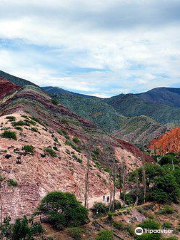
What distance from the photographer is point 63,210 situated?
21.0 metres

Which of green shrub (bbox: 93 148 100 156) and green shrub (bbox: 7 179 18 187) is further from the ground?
green shrub (bbox: 93 148 100 156)

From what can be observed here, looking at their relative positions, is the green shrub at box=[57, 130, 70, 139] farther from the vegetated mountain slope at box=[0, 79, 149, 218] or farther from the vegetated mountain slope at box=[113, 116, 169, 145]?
the vegetated mountain slope at box=[113, 116, 169, 145]

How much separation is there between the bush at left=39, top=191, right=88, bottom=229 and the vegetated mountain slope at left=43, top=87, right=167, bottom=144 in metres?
85.6

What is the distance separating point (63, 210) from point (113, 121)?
11587 centimetres

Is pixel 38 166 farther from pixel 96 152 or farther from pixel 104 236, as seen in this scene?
pixel 96 152

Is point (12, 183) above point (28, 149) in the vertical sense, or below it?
below

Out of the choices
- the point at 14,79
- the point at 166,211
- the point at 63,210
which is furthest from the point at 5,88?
the point at 63,210

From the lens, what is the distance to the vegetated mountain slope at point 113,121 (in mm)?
115238

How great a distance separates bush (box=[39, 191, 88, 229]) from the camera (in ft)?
66.6

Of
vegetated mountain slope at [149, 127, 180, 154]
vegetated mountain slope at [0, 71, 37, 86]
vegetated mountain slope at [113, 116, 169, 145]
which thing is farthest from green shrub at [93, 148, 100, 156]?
vegetated mountain slope at [0, 71, 37, 86]

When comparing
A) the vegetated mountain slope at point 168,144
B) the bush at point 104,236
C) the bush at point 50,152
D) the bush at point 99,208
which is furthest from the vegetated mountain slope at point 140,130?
the bush at point 104,236

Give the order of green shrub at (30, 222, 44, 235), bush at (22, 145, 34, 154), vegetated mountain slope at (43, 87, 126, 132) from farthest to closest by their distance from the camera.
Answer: vegetated mountain slope at (43, 87, 126, 132)
bush at (22, 145, 34, 154)
green shrub at (30, 222, 44, 235)

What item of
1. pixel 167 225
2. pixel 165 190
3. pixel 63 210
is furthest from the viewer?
pixel 165 190

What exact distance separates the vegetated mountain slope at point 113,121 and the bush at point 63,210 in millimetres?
85571
